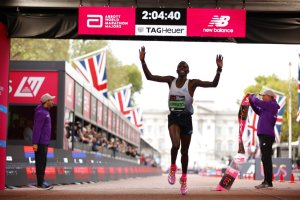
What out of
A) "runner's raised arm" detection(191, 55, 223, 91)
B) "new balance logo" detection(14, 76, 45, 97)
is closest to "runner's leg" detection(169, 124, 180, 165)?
"runner's raised arm" detection(191, 55, 223, 91)

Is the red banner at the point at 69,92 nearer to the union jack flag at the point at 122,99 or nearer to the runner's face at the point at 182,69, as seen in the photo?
the runner's face at the point at 182,69

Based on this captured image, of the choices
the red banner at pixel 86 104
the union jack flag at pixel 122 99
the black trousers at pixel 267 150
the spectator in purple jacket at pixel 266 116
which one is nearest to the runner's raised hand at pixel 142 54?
the spectator in purple jacket at pixel 266 116

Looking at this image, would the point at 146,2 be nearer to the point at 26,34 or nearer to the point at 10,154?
the point at 26,34

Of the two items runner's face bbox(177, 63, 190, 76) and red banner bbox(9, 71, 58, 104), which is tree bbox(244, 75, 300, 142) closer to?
red banner bbox(9, 71, 58, 104)

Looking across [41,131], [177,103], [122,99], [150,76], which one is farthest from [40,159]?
[122,99]

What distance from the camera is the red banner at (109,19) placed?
13.6m

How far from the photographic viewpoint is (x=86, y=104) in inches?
1180

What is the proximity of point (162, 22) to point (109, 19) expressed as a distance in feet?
3.30

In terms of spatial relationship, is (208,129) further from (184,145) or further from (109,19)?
(184,145)

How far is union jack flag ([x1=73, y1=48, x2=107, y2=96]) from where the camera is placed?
37938 millimetres

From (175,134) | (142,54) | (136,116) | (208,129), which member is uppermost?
(208,129)

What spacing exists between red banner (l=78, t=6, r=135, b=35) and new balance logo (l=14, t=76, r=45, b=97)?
421 inches

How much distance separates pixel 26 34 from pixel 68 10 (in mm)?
1027

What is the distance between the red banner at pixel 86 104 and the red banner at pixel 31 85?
5.08 meters
